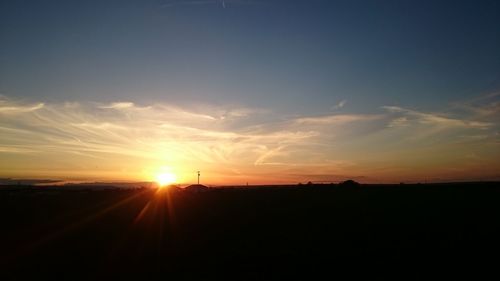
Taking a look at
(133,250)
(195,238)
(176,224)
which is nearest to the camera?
(133,250)

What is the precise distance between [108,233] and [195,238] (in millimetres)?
5993

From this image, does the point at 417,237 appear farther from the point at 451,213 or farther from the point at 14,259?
the point at 14,259

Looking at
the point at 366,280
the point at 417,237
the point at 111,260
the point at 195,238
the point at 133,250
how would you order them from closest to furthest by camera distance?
the point at 366,280 < the point at 111,260 < the point at 133,250 < the point at 417,237 < the point at 195,238

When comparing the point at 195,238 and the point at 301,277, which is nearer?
the point at 301,277

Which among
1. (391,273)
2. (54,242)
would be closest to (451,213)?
(391,273)

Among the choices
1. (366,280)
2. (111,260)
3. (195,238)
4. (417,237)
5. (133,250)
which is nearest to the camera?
(366,280)

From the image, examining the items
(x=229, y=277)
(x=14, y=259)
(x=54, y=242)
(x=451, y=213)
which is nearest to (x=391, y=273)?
(x=229, y=277)

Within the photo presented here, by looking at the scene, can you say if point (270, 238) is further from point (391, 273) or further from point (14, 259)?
point (14, 259)

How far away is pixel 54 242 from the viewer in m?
21.4

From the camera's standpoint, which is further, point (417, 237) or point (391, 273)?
point (417, 237)

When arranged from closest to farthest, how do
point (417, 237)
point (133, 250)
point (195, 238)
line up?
point (133, 250) → point (417, 237) → point (195, 238)

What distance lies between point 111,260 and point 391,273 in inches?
447

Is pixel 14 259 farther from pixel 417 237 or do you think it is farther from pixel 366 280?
pixel 417 237

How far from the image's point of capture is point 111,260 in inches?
675
